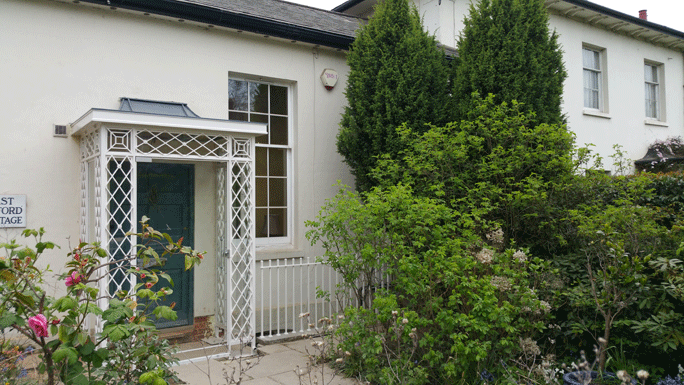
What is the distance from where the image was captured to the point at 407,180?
670 centimetres

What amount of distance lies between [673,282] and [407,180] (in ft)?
10.4

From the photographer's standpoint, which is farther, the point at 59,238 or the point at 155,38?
the point at 155,38

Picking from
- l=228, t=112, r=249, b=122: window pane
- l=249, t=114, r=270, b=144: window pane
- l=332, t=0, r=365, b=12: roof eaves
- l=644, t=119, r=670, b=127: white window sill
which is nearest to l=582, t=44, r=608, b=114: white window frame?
l=644, t=119, r=670, b=127: white window sill

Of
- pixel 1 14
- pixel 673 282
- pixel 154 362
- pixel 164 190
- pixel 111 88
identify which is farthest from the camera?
pixel 164 190

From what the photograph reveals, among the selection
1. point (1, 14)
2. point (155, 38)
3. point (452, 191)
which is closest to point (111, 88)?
point (155, 38)

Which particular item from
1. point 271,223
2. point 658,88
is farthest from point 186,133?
point 658,88

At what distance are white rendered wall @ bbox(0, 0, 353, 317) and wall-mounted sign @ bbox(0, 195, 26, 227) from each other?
77 mm

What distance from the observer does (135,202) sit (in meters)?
5.59

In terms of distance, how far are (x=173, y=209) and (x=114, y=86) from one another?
5.90 feet

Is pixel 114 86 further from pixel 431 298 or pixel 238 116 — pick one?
pixel 431 298

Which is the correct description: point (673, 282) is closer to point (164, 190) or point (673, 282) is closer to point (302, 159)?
point (302, 159)

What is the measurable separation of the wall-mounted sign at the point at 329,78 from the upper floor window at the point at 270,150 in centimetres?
62

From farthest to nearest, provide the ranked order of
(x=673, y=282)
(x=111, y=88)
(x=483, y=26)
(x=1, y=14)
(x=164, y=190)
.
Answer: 1. (x=483, y=26)
2. (x=164, y=190)
3. (x=111, y=88)
4. (x=1, y=14)
5. (x=673, y=282)

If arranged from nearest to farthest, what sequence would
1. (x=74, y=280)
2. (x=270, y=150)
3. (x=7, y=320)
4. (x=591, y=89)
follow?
(x=7, y=320) < (x=74, y=280) < (x=270, y=150) < (x=591, y=89)
